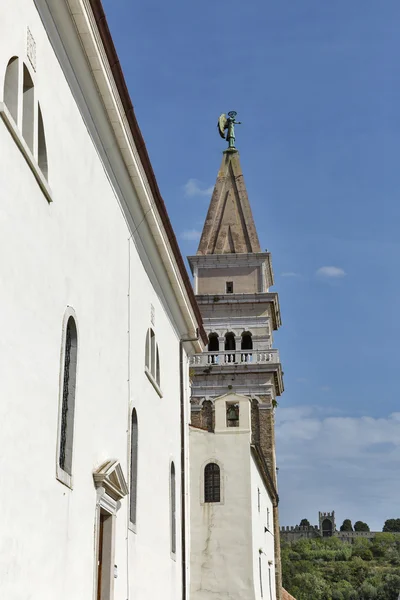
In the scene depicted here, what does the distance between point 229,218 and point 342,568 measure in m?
103

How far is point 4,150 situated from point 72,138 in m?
Result: 2.83

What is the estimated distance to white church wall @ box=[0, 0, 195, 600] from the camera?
849 cm

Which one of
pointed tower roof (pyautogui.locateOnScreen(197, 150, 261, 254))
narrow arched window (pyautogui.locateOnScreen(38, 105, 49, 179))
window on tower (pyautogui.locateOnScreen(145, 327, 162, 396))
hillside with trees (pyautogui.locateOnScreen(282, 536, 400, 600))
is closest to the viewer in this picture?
narrow arched window (pyautogui.locateOnScreen(38, 105, 49, 179))

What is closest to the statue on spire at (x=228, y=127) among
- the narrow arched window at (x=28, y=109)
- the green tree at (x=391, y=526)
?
the narrow arched window at (x=28, y=109)

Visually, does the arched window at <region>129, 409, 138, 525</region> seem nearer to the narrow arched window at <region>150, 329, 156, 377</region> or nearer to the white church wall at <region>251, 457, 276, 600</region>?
the narrow arched window at <region>150, 329, 156, 377</region>

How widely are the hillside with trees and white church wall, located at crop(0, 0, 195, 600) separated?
10116 centimetres

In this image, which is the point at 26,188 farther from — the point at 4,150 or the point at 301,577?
the point at 301,577

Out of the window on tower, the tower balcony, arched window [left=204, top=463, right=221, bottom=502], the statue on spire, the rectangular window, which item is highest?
the statue on spire

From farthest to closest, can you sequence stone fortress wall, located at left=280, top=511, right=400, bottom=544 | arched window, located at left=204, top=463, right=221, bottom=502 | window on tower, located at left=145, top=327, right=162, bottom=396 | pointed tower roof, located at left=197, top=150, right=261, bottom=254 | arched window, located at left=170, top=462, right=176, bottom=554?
1. stone fortress wall, located at left=280, top=511, right=400, bottom=544
2. pointed tower roof, located at left=197, top=150, right=261, bottom=254
3. arched window, located at left=204, top=463, right=221, bottom=502
4. arched window, located at left=170, top=462, right=176, bottom=554
5. window on tower, located at left=145, top=327, right=162, bottom=396

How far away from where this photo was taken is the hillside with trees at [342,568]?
Result: 11494 centimetres

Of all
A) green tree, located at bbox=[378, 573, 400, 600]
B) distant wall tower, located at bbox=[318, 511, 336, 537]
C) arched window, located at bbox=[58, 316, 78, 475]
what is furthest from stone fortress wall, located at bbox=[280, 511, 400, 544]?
arched window, located at bbox=[58, 316, 78, 475]

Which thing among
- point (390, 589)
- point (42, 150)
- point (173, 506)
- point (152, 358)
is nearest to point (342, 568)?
point (390, 589)

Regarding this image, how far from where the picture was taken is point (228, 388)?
143 feet

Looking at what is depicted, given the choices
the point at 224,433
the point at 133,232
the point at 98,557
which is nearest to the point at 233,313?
the point at 224,433
